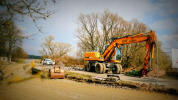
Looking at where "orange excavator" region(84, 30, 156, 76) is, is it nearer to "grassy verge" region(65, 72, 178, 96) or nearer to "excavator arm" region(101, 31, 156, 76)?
"excavator arm" region(101, 31, 156, 76)

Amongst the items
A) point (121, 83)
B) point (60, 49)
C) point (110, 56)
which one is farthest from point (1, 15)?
point (60, 49)

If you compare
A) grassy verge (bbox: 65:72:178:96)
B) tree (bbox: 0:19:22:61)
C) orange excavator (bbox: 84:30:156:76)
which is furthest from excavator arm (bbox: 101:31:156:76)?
tree (bbox: 0:19:22:61)

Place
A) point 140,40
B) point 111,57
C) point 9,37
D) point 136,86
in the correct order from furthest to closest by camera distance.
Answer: point 111,57
point 140,40
point 136,86
point 9,37

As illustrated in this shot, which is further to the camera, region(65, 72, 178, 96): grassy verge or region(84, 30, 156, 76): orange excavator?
region(84, 30, 156, 76): orange excavator

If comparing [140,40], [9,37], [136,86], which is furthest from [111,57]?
[9,37]

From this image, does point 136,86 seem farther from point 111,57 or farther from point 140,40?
point 111,57

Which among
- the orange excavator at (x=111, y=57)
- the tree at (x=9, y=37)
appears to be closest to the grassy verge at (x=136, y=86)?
the orange excavator at (x=111, y=57)

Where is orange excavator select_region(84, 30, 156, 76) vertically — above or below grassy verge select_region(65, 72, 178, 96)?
above

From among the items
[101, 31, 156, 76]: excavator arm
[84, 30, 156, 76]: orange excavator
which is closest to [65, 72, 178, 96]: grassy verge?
[101, 31, 156, 76]: excavator arm

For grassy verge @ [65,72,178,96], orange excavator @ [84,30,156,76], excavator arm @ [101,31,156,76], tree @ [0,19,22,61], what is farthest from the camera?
orange excavator @ [84,30,156,76]

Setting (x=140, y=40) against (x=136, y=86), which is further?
(x=140, y=40)

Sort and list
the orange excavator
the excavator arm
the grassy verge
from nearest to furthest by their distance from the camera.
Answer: the grassy verge, the excavator arm, the orange excavator

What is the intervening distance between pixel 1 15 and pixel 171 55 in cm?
780

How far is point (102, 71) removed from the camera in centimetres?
1334
